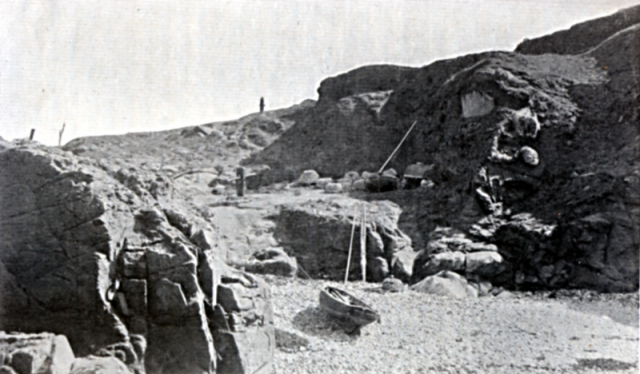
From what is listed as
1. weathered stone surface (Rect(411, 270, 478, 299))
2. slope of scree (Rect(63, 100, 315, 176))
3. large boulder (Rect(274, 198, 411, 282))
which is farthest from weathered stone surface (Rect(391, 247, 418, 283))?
slope of scree (Rect(63, 100, 315, 176))

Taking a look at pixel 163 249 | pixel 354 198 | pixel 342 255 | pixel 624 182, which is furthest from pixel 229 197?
pixel 163 249

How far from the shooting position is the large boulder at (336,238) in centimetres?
1302

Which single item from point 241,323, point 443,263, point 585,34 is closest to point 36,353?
point 241,323

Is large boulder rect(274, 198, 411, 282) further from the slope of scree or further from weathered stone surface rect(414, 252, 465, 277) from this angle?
the slope of scree

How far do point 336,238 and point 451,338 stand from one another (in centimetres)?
640

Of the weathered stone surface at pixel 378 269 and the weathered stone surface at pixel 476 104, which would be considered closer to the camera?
the weathered stone surface at pixel 378 269

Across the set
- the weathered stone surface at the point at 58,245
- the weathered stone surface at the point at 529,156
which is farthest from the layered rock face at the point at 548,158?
the weathered stone surface at the point at 58,245

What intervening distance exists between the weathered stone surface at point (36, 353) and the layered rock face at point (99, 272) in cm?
52

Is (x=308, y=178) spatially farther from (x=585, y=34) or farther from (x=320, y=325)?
(x=320, y=325)

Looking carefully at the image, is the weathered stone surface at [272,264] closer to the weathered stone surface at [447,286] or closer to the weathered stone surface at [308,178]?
the weathered stone surface at [447,286]

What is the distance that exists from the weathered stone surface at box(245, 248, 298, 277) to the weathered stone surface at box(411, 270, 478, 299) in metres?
2.81

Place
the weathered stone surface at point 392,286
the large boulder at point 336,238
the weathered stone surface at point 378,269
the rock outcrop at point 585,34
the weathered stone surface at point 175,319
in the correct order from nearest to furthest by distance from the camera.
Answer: the weathered stone surface at point 175,319 → the weathered stone surface at point 392,286 → the weathered stone surface at point 378,269 → the large boulder at point 336,238 → the rock outcrop at point 585,34

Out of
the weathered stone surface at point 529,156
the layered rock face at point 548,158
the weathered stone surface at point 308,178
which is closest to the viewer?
the layered rock face at point 548,158

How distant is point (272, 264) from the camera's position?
11.5 m
